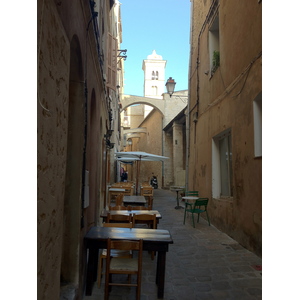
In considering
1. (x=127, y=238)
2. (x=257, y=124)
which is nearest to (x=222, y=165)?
(x=257, y=124)

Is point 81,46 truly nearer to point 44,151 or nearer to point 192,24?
point 44,151

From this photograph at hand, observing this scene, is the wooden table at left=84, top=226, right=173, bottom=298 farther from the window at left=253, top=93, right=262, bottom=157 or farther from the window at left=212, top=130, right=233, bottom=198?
the window at left=212, top=130, right=233, bottom=198

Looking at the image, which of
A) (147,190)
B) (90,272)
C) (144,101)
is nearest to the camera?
(90,272)

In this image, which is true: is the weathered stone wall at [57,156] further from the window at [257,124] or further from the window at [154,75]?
the window at [154,75]

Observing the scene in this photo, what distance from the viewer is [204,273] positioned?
464cm

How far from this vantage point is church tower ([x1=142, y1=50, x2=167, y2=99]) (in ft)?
183

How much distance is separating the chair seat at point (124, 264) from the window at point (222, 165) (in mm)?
4613

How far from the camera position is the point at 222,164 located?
8562 mm

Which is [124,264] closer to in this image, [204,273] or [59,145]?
[204,273]

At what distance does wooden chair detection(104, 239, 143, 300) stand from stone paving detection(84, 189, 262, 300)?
33 cm

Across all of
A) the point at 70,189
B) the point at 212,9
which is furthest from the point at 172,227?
the point at 212,9

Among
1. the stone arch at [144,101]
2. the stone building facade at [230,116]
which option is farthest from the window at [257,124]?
the stone arch at [144,101]

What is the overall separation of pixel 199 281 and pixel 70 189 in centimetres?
230

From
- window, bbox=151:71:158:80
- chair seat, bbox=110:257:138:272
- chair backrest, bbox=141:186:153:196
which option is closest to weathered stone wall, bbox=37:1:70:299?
chair seat, bbox=110:257:138:272
